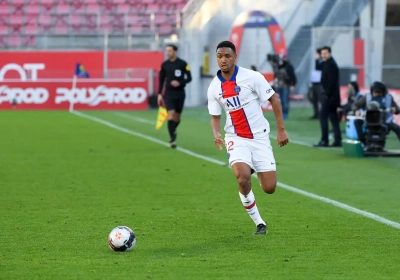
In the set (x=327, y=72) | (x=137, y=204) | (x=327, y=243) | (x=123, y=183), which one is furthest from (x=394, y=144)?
(x=327, y=243)

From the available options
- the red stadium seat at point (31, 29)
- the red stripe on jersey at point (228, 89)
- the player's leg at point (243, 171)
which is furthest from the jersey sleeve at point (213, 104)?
the red stadium seat at point (31, 29)

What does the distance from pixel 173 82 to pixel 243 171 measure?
34.9ft

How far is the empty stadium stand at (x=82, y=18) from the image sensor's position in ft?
127

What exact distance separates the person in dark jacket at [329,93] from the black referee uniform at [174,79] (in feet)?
9.03

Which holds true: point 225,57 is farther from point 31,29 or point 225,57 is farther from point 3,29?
point 3,29

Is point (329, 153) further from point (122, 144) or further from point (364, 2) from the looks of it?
point (364, 2)

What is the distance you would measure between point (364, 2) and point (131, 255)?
88.7 feet

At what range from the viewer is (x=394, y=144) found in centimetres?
2039

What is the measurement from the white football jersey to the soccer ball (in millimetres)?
1666

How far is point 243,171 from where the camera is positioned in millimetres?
8742

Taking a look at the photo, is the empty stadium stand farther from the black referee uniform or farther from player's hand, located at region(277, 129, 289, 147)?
player's hand, located at region(277, 129, 289, 147)

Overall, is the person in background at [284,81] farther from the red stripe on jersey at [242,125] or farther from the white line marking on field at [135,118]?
the red stripe on jersey at [242,125]

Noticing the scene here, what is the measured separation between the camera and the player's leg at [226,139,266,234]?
28.7ft

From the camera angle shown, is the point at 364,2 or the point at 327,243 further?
the point at 364,2
